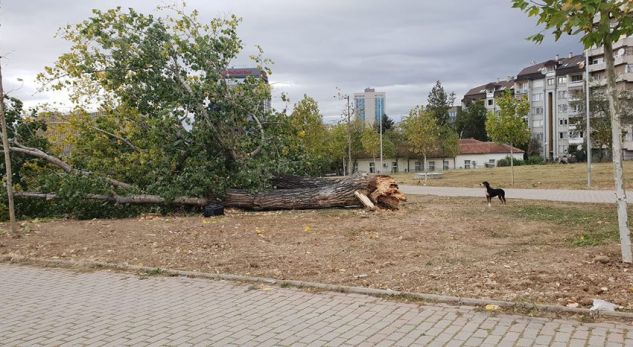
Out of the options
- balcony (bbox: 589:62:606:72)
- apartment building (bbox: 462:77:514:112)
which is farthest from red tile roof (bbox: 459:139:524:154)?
apartment building (bbox: 462:77:514:112)

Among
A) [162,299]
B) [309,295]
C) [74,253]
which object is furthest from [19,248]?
[309,295]

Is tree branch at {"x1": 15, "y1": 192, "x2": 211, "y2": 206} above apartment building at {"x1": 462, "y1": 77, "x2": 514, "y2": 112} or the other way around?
the other way around

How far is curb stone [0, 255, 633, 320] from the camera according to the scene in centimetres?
472

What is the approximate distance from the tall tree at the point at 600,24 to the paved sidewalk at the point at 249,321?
2788 mm

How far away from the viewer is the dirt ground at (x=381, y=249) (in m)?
5.76

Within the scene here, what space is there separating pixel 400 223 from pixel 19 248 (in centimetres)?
714

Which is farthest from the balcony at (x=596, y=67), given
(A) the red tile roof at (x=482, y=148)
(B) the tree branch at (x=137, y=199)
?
(B) the tree branch at (x=137, y=199)

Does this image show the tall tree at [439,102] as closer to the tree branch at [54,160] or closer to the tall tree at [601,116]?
the tall tree at [601,116]

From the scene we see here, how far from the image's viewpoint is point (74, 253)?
8.68 meters

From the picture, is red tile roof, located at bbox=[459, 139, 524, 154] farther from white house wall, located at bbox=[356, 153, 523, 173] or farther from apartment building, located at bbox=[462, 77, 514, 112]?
apartment building, located at bbox=[462, 77, 514, 112]

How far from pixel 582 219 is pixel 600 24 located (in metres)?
6.03

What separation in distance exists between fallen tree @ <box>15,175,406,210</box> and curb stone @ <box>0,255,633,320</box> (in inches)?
231

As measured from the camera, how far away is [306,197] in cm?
1437

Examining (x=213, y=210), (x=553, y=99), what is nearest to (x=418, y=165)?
(x=553, y=99)
